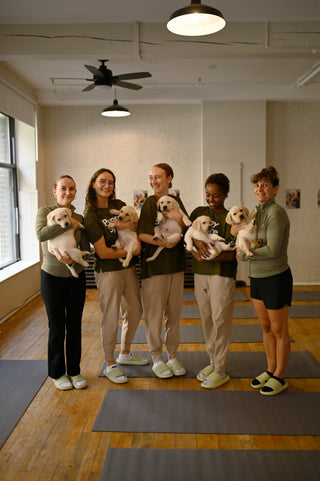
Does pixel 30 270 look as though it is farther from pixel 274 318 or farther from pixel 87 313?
pixel 274 318

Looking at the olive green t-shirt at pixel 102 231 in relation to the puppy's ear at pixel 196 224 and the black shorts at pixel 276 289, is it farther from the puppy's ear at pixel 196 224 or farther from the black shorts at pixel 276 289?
the black shorts at pixel 276 289

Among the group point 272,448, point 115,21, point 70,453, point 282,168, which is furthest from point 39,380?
point 282,168

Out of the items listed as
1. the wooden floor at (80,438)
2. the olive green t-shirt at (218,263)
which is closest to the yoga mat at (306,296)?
the wooden floor at (80,438)

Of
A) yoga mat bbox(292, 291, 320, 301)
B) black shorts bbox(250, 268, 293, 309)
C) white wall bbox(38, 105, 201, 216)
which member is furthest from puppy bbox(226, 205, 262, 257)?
white wall bbox(38, 105, 201, 216)

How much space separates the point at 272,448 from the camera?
250 cm

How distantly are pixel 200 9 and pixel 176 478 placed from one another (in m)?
2.75

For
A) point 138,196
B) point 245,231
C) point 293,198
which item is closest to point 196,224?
point 245,231

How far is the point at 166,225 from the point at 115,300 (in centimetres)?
68

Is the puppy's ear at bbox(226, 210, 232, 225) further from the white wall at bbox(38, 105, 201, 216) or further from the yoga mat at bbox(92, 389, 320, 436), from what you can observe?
the white wall at bbox(38, 105, 201, 216)

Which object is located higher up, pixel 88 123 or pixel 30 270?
pixel 88 123

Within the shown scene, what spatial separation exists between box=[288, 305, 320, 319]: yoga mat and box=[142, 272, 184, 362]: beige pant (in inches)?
96.0

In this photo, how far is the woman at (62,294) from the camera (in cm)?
305

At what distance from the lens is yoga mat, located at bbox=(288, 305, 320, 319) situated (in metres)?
5.32

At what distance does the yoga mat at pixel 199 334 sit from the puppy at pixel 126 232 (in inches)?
59.2
